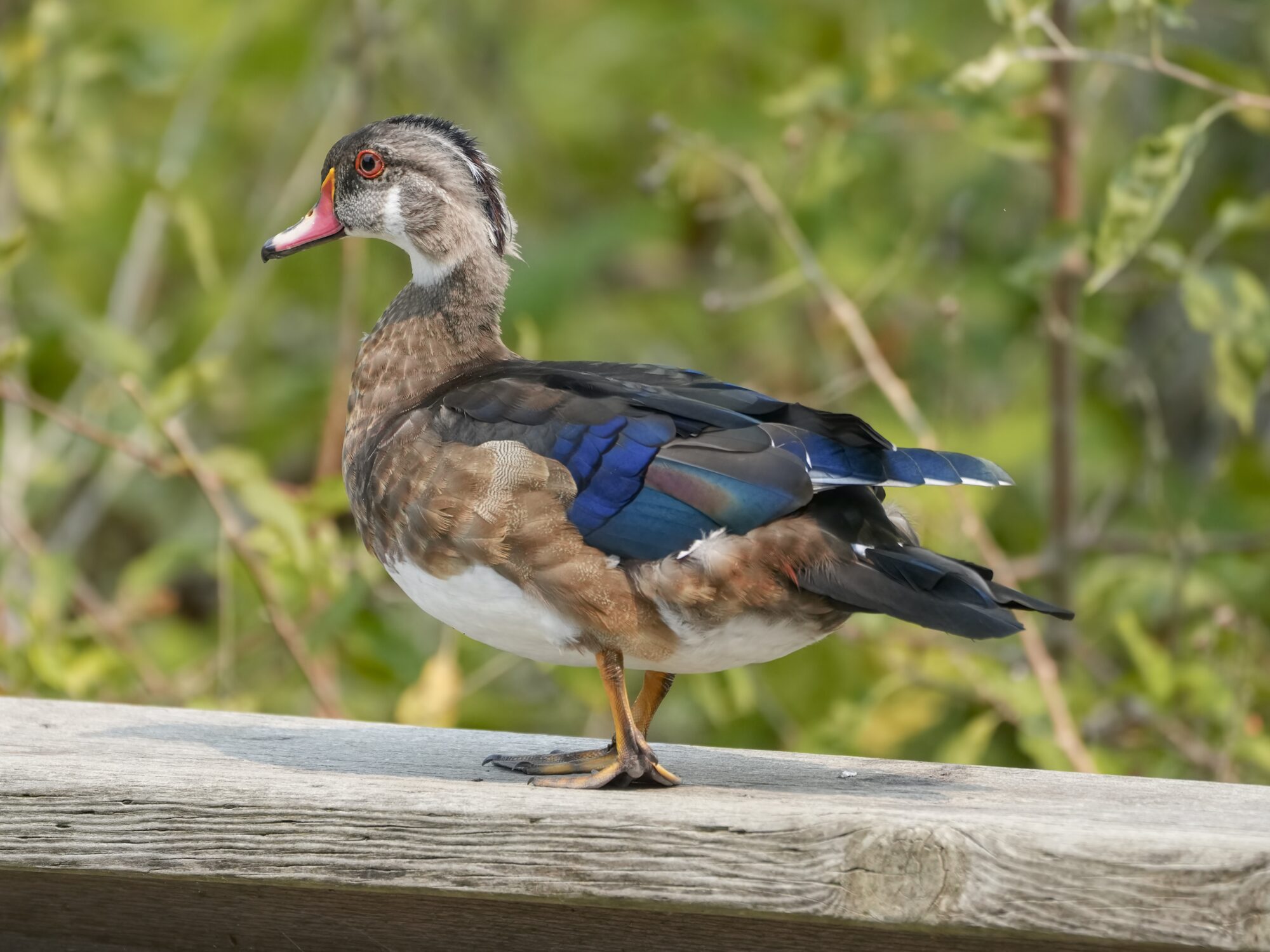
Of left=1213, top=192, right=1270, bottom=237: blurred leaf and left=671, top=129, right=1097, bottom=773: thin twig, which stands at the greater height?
left=1213, top=192, right=1270, bottom=237: blurred leaf

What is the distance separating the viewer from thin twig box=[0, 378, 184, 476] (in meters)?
3.55

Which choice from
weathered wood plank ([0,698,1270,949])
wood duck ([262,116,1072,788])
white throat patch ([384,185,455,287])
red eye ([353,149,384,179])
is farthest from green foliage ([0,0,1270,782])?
weathered wood plank ([0,698,1270,949])

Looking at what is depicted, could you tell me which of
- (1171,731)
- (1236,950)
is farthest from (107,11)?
(1236,950)

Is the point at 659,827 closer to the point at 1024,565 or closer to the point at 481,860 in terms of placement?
the point at 481,860

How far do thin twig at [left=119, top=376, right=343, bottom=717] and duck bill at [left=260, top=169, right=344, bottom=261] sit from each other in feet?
1.90

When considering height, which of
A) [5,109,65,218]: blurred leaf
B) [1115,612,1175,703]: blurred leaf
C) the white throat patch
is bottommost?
[1115,612,1175,703]: blurred leaf

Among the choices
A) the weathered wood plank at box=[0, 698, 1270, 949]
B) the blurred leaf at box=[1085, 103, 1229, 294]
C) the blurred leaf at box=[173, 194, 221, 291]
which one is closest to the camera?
the weathered wood plank at box=[0, 698, 1270, 949]

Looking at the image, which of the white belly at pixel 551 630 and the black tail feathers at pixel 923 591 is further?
the white belly at pixel 551 630

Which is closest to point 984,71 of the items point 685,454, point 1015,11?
point 1015,11

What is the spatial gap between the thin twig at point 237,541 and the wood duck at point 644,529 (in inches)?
38.4

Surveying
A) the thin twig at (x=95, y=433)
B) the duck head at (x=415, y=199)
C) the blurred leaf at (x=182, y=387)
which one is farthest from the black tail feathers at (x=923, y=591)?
the thin twig at (x=95, y=433)

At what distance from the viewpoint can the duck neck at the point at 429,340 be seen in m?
2.81

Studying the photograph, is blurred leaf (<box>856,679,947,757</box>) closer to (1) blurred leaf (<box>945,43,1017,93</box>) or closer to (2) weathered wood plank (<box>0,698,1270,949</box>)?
(1) blurred leaf (<box>945,43,1017,93</box>)

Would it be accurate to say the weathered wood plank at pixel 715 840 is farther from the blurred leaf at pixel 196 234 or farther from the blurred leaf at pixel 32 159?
the blurred leaf at pixel 32 159
